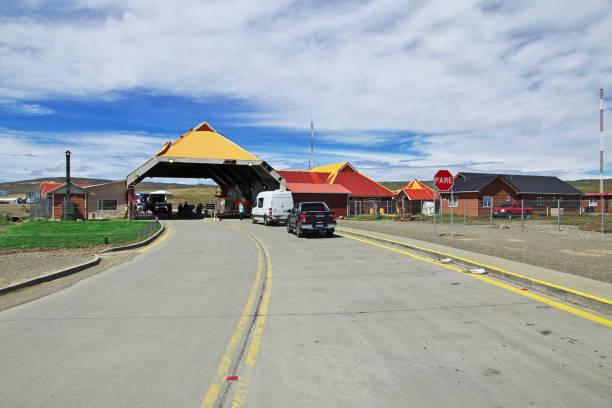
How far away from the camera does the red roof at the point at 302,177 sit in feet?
186

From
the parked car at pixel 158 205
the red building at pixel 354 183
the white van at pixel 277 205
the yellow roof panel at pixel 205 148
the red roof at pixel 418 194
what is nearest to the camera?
the white van at pixel 277 205

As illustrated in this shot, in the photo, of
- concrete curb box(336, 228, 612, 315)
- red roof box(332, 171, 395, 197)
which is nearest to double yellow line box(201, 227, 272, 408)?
concrete curb box(336, 228, 612, 315)

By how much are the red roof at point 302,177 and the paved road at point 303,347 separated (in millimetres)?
46867

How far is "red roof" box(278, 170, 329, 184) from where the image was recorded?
56844 mm

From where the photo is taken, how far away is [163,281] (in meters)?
10.7

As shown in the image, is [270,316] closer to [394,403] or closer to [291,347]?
[291,347]

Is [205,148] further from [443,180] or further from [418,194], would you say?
[443,180]

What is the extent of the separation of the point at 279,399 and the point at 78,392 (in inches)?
77.0

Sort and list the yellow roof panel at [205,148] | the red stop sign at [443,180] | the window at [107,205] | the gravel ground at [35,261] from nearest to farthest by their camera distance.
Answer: the gravel ground at [35,261]
the red stop sign at [443,180]
the yellow roof panel at [205,148]
the window at [107,205]

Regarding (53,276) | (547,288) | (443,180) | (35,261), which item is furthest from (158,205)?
(547,288)

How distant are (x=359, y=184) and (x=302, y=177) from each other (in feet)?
24.3

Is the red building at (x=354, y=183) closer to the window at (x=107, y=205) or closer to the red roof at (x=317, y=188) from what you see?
the red roof at (x=317, y=188)

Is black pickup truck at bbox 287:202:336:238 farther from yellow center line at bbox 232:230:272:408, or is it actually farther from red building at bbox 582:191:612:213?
red building at bbox 582:191:612:213

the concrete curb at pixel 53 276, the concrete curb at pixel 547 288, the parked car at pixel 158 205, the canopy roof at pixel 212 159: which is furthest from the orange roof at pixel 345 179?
the concrete curb at pixel 53 276
